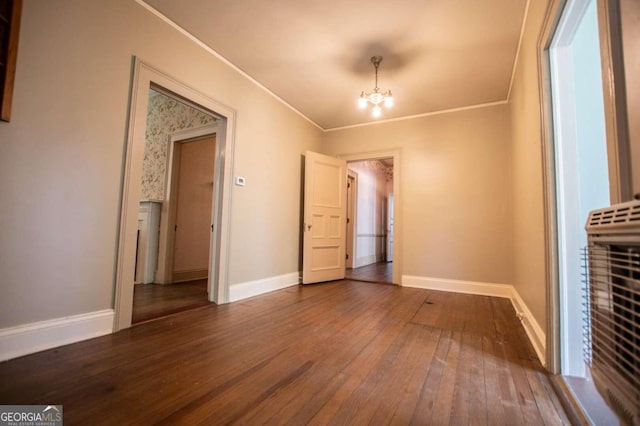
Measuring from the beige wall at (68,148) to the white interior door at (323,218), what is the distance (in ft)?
7.16

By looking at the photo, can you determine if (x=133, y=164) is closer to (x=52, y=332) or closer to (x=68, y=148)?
(x=68, y=148)

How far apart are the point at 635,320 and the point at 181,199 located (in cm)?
456

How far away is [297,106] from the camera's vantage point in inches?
161

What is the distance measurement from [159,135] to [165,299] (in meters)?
2.70

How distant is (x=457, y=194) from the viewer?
12.6 feet

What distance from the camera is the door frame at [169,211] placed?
3.85 meters

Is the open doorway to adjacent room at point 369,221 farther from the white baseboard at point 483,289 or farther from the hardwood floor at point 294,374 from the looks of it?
the hardwood floor at point 294,374

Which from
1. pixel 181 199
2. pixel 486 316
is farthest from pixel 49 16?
pixel 486 316

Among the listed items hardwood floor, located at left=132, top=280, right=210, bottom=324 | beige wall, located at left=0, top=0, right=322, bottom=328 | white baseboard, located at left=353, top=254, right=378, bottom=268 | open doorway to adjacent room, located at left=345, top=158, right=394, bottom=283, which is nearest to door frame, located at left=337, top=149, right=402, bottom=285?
open doorway to adjacent room, located at left=345, top=158, right=394, bottom=283

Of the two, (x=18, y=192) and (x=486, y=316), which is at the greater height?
(x=18, y=192)

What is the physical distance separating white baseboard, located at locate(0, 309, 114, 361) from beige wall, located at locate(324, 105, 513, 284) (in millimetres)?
3637

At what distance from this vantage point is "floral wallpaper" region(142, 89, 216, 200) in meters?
4.04

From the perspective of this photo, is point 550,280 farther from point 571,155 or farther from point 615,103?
point 615,103

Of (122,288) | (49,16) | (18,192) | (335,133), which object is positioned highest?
→ (335,133)
